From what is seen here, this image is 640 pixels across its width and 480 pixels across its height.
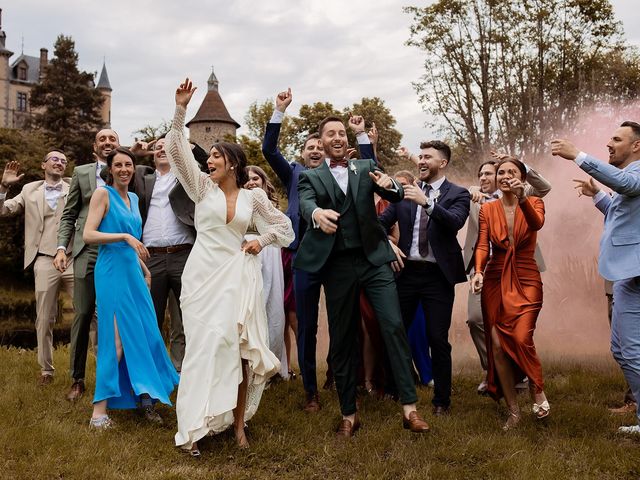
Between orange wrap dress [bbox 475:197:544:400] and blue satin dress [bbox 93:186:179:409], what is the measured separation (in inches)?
127

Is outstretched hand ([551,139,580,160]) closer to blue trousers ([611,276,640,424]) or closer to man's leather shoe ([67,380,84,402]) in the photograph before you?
blue trousers ([611,276,640,424])

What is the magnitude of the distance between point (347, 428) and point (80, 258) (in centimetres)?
326

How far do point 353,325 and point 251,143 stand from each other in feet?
119

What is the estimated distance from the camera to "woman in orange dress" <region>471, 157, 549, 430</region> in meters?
5.72

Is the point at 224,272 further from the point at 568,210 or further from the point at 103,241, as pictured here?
the point at 568,210

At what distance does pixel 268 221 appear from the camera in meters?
5.92

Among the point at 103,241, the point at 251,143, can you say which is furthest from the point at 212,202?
the point at 251,143

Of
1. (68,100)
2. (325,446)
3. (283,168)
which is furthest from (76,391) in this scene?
(68,100)

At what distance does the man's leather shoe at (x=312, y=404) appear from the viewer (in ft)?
20.8

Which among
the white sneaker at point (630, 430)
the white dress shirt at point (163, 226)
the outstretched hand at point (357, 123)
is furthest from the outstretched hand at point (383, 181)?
the white sneaker at point (630, 430)

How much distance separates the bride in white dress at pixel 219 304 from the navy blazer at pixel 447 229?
5.26 feet

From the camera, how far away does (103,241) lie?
19.1 ft

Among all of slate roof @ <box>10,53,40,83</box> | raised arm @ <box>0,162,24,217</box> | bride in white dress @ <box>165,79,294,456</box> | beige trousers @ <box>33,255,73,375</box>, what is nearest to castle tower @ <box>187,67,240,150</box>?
slate roof @ <box>10,53,40,83</box>

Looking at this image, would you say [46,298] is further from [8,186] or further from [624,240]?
[624,240]
